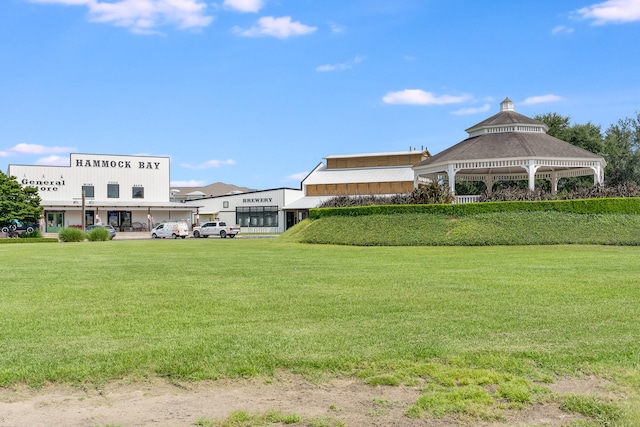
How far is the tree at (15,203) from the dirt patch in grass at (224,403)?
46.5 m

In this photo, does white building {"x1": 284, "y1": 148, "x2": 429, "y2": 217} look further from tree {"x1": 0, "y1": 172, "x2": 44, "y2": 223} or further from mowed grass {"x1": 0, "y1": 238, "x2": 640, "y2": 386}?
mowed grass {"x1": 0, "y1": 238, "x2": 640, "y2": 386}

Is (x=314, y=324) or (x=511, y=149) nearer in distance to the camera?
(x=314, y=324)

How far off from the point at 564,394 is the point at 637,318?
11.9 feet

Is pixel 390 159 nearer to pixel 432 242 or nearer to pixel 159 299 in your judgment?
pixel 432 242

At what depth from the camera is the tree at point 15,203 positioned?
46.2 m

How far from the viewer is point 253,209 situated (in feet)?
222

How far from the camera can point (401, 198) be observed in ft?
112

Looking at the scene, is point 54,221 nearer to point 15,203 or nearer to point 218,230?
point 15,203

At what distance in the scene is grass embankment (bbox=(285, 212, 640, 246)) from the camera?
26.6m

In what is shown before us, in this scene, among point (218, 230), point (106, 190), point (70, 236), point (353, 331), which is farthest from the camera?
point (106, 190)

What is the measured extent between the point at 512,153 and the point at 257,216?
39.0m

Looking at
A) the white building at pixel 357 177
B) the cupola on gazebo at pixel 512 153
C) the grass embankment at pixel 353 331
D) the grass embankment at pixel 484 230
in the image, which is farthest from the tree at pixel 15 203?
the grass embankment at pixel 353 331

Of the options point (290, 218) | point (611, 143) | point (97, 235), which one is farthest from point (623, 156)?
point (97, 235)

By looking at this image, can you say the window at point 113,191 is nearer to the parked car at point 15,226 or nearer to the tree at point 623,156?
the parked car at point 15,226
